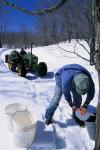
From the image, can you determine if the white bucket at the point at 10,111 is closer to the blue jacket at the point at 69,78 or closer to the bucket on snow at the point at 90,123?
the blue jacket at the point at 69,78

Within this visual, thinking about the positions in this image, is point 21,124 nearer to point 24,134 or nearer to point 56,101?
point 24,134

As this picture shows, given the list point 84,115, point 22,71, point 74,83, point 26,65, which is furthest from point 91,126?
point 26,65

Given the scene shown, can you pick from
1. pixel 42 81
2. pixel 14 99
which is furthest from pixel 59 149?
pixel 42 81

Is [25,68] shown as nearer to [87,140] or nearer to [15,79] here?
[15,79]

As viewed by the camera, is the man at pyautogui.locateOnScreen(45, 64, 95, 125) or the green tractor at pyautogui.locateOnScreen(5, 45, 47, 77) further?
the green tractor at pyautogui.locateOnScreen(5, 45, 47, 77)

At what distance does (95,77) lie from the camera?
12.2 meters

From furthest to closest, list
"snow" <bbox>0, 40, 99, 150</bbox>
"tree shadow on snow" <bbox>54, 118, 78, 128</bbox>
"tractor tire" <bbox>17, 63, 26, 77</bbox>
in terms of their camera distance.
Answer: "tractor tire" <bbox>17, 63, 26, 77</bbox> < "tree shadow on snow" <bbox>54, 118, 78, 128</bbox> < "snow" <bbox>0, 40, 99, 150</bbox>

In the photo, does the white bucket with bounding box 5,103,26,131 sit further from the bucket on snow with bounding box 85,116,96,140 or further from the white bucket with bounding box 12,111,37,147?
the bucket on snow with bounding box 85,116,96,140

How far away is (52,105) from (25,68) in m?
5.81

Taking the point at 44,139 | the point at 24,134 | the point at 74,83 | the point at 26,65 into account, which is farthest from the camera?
the point at 26,65

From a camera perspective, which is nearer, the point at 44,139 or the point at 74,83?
the point at 74,83

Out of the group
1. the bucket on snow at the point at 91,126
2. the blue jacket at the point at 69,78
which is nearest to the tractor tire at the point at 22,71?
the blue jacket at the point at 69,78

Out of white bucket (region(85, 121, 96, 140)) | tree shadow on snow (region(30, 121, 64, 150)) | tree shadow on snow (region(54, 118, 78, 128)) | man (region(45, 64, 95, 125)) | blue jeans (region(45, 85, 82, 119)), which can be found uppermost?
man (region(45, 64, 95, 125))

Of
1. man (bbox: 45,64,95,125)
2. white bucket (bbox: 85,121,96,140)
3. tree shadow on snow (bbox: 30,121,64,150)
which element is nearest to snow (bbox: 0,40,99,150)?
tree shadow on snow (bbox: 30,121,64,150)
